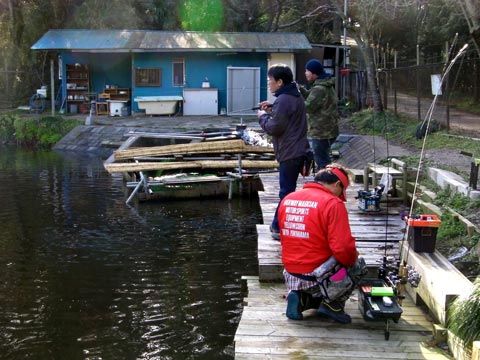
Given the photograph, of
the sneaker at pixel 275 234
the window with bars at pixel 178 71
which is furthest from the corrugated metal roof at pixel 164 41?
the sneaker at pixel 275 234

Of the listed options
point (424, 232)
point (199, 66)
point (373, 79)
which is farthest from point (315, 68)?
point (199, 66)

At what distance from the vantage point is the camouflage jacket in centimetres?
859

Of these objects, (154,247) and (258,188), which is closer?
(154,247)

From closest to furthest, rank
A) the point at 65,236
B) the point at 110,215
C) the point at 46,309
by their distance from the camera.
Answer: the point at 46,309
the point at 65,236
the point at 110,215

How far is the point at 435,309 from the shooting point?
534cm

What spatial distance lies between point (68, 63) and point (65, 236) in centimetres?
2148

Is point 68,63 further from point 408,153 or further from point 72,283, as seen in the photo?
point 72,283

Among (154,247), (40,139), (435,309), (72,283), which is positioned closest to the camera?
(435,309)

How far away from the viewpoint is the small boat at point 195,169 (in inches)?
583

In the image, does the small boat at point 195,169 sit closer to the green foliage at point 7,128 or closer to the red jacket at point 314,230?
the red jacket at point 314,230

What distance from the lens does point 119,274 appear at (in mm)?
9312

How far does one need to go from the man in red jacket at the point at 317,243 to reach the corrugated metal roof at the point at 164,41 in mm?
24512

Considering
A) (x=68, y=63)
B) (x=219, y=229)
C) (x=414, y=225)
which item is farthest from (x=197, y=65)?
(x=414, y=225)

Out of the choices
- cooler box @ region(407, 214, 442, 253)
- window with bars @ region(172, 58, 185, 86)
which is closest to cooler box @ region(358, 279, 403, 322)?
cooler box @ region(407, 214, 442, 253)
